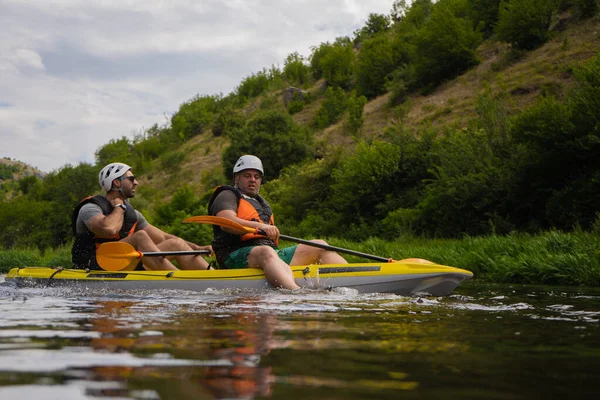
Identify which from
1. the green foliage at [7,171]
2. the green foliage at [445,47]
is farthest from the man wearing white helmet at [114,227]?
the green foliage at [7,171]

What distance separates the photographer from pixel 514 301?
223 inches

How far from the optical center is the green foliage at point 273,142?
112 feet

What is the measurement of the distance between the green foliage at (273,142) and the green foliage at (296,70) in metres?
23.3

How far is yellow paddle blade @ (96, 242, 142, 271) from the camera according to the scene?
729 centimetres

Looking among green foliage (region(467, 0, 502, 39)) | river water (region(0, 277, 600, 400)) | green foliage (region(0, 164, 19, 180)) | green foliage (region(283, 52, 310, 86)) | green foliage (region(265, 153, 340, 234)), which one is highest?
green foliage (region(0, 164, 19, 180))

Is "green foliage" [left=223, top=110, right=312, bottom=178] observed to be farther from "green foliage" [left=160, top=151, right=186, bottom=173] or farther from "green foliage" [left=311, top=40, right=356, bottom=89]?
"green foliage" [left=160, top=151, right=186, bottom=173]

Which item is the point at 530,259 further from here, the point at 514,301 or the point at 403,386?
the point at 403,386

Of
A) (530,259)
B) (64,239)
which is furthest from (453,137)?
(64,239)

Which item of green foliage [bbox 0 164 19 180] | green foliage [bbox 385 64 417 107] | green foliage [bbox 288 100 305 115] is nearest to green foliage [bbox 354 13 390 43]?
green foliage [bbox 288 100 305 115]

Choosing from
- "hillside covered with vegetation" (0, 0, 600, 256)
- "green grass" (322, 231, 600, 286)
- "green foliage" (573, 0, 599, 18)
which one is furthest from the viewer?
"green foliage" (573, 0, 599, 18)

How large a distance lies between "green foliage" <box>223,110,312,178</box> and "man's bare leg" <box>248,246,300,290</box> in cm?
2739

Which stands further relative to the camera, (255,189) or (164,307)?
(255,189)

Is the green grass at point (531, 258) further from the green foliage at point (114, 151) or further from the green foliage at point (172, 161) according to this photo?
the green foliage at point (114, 151)

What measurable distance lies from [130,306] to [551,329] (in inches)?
115
